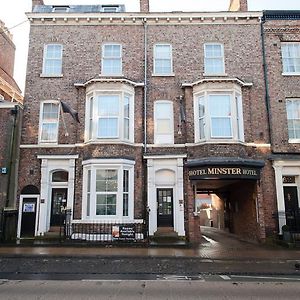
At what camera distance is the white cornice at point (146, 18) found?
740 inches

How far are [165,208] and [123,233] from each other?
2795mm

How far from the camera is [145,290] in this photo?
7.55 meters

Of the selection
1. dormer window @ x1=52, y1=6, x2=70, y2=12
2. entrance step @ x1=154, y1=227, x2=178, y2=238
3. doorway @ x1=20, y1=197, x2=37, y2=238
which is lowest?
entrance step @ x1=154, y1=227, x2=178, y2=238

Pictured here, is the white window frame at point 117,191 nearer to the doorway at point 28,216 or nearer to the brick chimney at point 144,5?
the doorway at point 28,216

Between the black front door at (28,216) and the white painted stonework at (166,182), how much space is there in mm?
6021

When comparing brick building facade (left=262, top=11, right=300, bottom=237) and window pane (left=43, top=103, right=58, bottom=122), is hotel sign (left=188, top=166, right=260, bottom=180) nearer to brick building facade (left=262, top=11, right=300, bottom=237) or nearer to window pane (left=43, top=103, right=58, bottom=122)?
brick building facade (left=262, top=11, right=300, bottom=237)

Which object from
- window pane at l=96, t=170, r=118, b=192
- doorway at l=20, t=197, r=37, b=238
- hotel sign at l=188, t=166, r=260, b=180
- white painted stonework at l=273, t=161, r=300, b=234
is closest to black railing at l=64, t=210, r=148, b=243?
window pane at l=96, t=170, r=118, b=192

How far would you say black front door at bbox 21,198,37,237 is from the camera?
666 inches

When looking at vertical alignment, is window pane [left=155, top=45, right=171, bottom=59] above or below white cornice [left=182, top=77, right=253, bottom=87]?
above

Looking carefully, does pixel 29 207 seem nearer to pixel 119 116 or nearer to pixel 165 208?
pixel 119 116

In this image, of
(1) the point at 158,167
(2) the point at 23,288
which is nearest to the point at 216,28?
(1) the point at 158,167

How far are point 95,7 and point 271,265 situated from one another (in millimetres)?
17835

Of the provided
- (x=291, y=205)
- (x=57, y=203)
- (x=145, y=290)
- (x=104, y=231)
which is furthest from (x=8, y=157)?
(x=291, y=205)

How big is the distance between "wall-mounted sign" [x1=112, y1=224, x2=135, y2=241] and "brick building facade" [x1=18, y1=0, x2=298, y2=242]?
0.71 m
